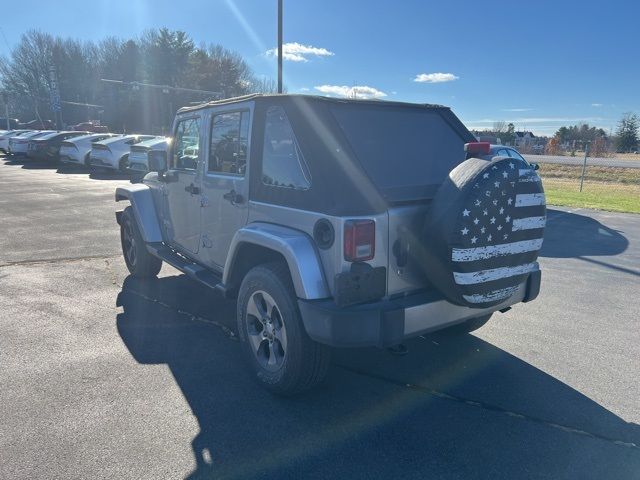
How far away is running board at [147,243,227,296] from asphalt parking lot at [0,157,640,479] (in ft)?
1.78

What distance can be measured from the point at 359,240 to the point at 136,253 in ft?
12.8

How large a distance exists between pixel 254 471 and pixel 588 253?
22.8 ft

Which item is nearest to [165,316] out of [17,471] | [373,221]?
[17,471]

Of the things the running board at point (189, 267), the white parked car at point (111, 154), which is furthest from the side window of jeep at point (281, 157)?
the white parked car at point (111, 154)

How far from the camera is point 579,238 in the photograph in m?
8.77

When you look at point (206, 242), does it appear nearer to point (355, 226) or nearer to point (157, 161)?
point (157, 161)

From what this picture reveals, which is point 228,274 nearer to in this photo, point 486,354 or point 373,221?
point 373,221

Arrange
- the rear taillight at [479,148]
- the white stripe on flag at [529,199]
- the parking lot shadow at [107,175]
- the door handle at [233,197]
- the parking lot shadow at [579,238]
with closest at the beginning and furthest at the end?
the white stripe on flag at [529,199], the rear taillight at [479,148], the door handle at [233,197], the parking lot shadow at [579,238], the parking lot shadow at [107,175]

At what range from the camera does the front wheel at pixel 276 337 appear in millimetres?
3064

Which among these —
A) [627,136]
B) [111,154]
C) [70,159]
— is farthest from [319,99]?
[627,136]

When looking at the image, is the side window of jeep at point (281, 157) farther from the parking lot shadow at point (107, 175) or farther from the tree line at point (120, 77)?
the tree line at point (120, 77)

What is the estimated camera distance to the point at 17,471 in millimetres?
2555

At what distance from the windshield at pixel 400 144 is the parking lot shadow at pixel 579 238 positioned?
448 cm

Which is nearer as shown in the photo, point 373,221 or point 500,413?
point 373,221
